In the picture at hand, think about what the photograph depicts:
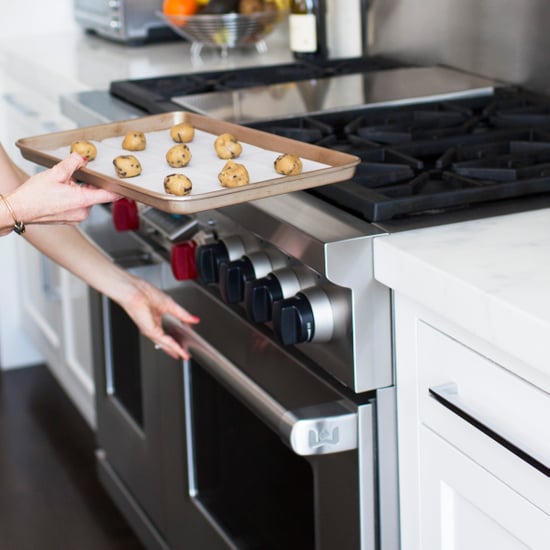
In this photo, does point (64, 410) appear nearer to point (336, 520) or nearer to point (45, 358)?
point (45, 358)

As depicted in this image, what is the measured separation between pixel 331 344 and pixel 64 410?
185 cm

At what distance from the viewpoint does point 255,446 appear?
134 centimetres

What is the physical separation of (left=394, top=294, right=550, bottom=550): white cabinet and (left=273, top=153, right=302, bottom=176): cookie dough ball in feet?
0.57

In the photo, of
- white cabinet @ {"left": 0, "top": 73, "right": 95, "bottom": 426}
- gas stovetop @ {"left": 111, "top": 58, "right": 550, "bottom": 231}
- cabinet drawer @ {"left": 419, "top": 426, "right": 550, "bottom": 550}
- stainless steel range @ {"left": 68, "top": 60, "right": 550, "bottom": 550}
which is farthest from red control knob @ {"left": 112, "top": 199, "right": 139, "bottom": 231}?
cabinet drawer @ {"left": 419, "top": 426, "right": 550, "bottom": 550}

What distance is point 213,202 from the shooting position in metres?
0.97

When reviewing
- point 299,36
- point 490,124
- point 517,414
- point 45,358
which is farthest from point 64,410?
point 517,414

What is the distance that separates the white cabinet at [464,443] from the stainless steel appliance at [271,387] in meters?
0.03

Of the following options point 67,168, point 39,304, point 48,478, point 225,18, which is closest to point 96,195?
point 67,168

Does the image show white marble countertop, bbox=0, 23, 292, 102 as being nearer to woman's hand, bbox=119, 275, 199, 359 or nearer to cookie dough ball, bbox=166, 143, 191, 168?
woman's hand, bbox=119, 275, 199, 359

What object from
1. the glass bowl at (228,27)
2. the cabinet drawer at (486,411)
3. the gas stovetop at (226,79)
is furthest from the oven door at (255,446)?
the glass bowl at (228,27)

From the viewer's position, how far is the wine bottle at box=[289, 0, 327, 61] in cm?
208

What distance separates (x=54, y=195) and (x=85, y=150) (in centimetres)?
16

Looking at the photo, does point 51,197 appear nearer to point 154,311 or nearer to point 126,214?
point 154,311

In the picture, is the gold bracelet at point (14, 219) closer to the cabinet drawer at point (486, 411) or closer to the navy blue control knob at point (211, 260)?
the navy blue control knob at point (211, 260)
